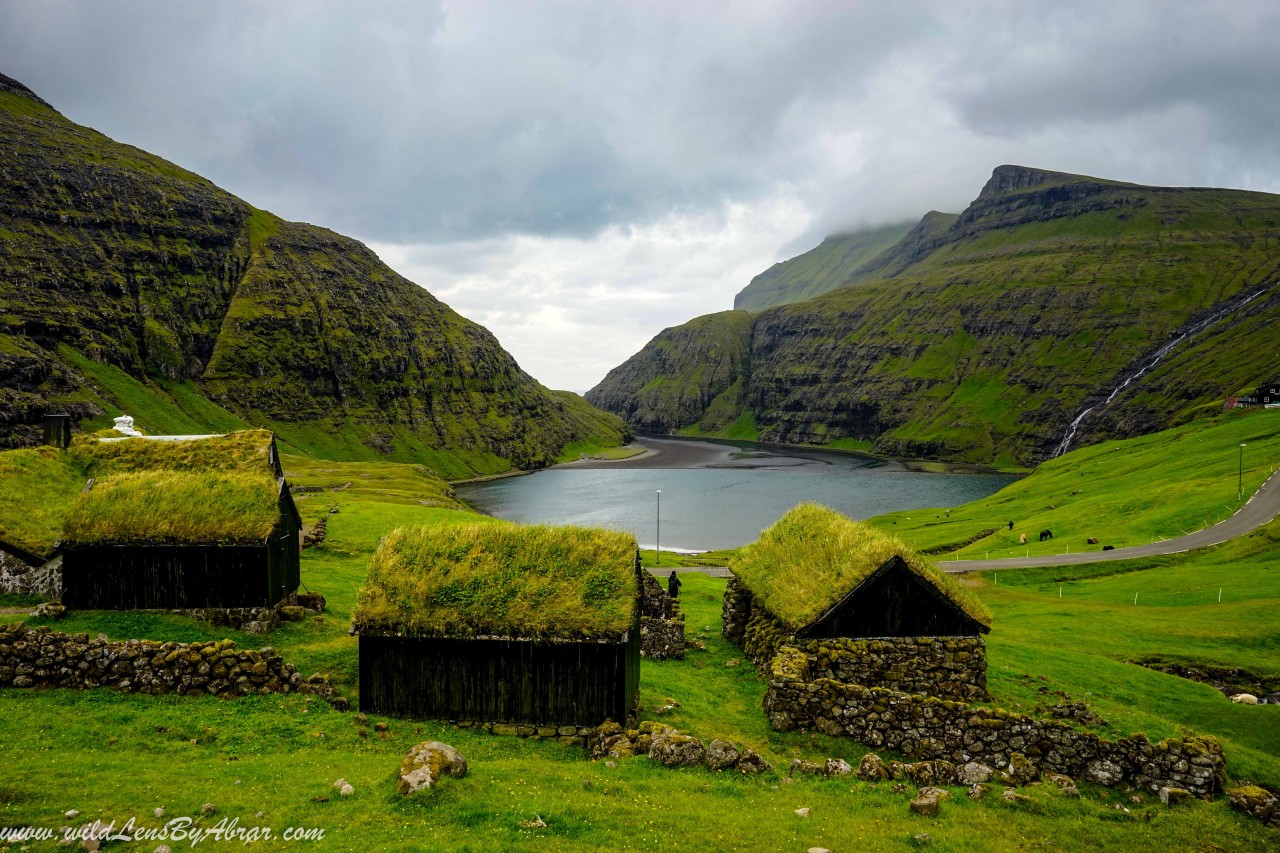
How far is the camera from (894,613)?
77.2 ft

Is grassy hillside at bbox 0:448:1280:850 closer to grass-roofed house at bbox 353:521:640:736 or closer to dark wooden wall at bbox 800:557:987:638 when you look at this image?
grass-roofed house at bbox 353:521:640:736

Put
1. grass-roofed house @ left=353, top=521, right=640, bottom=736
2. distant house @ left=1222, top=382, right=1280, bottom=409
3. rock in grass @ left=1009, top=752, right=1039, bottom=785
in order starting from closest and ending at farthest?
rock in grass @ left=1009, top=752, right=1039, bottom=785 → grass-roofed house @ left=353, top=521, right=640, bottom=736 → distant house @ left=1222, top=382, right=1280, bottom=409

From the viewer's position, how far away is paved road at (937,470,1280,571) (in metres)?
57.7

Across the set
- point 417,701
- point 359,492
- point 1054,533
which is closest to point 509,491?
point 359,492

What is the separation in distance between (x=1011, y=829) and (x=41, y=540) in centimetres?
3563

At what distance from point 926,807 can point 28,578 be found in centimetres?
3405

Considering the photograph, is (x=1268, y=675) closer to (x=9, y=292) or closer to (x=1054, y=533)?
(x=1054, y=533)

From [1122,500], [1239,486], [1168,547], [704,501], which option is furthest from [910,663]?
[704,501]

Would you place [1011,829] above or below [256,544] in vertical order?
below

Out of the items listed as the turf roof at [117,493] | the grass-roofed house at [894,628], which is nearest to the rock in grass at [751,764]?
the grass-roofed house at [894,628]

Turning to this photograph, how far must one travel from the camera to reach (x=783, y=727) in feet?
65.9

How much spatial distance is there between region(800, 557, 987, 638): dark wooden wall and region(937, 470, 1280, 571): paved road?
1561 inches

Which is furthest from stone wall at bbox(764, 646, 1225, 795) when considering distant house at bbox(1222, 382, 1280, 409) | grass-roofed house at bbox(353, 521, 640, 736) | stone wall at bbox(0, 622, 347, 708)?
Result: distant house at bbox(1222, 382, 1280, 409)

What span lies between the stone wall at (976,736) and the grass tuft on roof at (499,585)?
602cm
